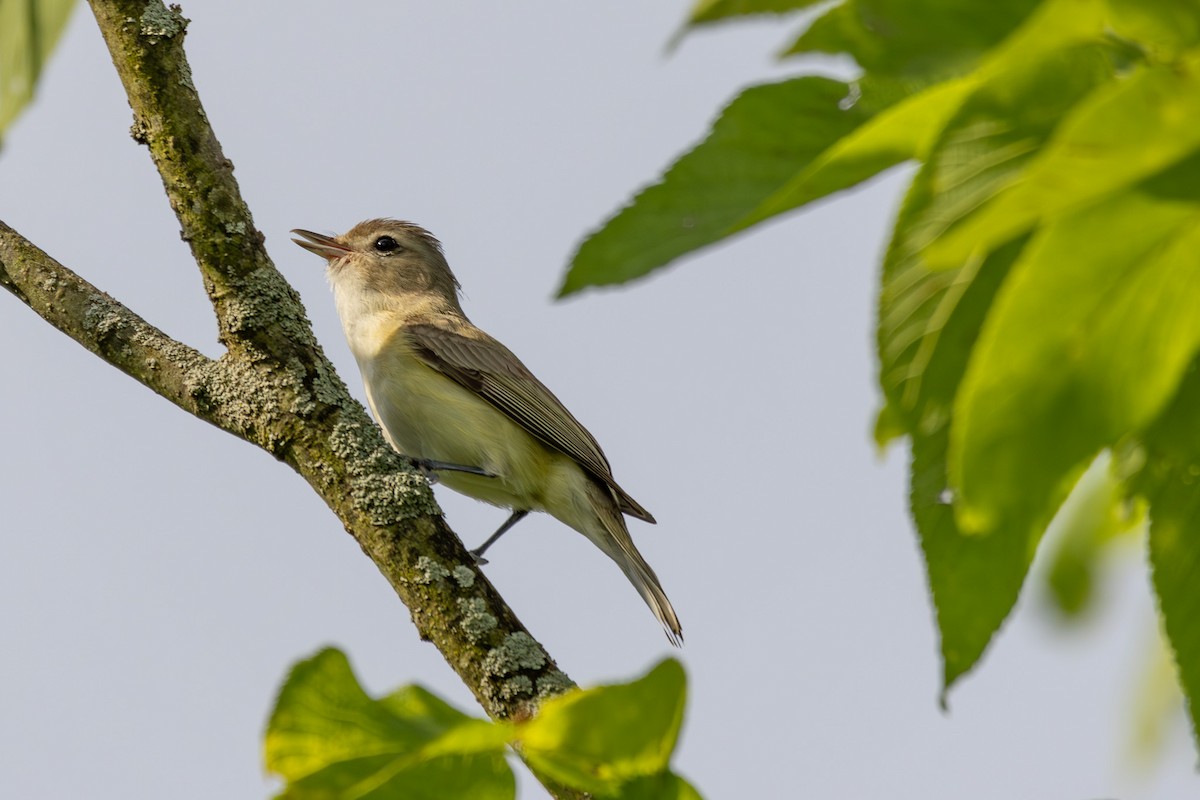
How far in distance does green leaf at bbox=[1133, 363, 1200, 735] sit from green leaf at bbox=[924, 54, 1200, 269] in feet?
1.56

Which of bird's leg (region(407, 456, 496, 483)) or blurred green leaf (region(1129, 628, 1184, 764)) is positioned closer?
blurred green leaf (region(1129, 628, 1184, 764))

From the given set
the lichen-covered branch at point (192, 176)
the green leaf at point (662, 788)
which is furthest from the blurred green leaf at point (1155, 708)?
the lichen-covered branch at point (192, 176)

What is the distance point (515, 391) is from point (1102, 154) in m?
7.30

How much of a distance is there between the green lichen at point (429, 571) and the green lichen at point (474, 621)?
99 mm

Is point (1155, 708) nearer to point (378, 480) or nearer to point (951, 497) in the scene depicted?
point (951, 497)

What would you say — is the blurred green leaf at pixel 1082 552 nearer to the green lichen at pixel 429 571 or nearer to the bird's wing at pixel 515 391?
the green lichen at pixel 429 571

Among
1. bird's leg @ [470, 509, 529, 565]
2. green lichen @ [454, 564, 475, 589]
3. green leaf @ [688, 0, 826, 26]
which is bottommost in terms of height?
green leaf @ [688, 0, 826, 26]

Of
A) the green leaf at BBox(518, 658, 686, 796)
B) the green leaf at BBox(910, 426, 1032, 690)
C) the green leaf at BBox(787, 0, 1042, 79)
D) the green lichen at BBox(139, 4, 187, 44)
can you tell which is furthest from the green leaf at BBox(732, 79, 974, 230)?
the green lichen at BBox(139, 4, 187, 44)

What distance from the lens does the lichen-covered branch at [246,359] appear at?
11.0 feet

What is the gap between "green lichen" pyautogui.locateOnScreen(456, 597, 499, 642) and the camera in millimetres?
3242

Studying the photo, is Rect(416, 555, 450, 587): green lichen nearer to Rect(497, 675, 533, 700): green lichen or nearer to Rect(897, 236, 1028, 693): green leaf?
Rect(497, 675, 533, 700): green lichen

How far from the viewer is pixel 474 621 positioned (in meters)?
3.26

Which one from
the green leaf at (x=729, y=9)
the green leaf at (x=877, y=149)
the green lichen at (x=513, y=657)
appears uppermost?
the green lichen at (x=513, y=657)

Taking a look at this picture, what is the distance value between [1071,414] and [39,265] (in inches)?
148
